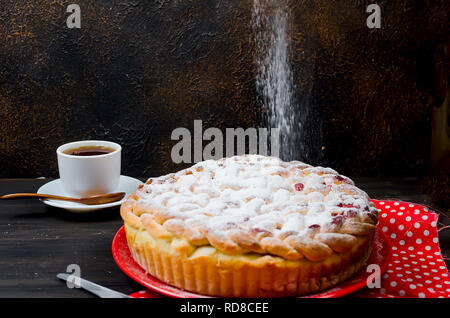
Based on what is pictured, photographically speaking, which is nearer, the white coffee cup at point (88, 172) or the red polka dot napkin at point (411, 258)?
the red polka dot napkin at point (411, 258)

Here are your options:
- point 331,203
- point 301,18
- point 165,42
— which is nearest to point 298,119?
point 301,18

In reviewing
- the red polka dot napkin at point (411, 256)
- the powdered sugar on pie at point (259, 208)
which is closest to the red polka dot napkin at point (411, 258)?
the red polka dot napkin at point (411, 256)

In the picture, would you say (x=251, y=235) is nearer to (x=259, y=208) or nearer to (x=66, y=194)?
(x=259, y=208)

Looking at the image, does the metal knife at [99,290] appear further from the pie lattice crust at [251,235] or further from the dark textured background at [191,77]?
the dark textured background at [191,77]

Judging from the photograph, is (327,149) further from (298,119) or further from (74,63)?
(74,63)

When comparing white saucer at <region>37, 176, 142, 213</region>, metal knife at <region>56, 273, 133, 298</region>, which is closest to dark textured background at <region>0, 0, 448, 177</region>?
white saucer at <region>37, 176, 142, 213</region>

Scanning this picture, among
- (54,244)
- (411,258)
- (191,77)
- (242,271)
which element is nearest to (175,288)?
(242,271)

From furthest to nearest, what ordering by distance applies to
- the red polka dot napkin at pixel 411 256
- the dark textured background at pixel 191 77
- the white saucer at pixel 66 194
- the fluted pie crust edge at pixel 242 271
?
1. the dark textured background at pixel 191 77
2. the white saucer at pixel 66 194
3. the red polka dot napkin at pixel 411 256
4. the fluted pie crust edge at pixel 242 271
